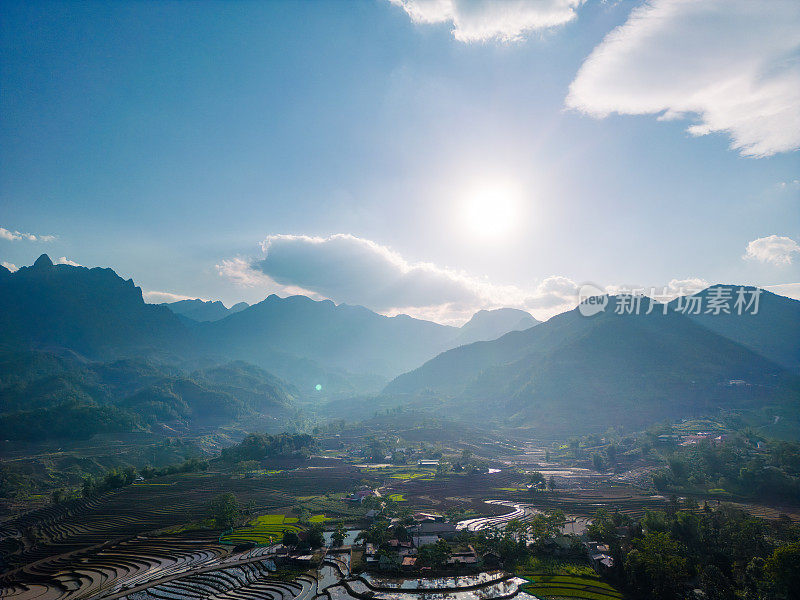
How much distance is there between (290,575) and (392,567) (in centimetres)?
916

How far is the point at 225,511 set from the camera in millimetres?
47938

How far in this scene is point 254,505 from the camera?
183 ft

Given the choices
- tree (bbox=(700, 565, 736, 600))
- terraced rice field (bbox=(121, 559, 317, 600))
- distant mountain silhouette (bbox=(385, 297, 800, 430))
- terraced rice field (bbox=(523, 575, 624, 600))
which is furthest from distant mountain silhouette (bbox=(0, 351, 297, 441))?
tree (bbox=(700, 565, 736, 600))

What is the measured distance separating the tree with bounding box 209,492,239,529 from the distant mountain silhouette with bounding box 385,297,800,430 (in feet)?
356

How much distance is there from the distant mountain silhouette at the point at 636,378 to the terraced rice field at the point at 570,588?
101606mm

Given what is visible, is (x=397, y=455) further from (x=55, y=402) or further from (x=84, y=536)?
(x=55, y=402)

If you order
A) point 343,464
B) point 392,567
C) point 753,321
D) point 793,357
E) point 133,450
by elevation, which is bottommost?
point 133,450

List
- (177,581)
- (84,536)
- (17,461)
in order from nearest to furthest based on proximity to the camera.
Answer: (177,581), (84,536), (17,461)

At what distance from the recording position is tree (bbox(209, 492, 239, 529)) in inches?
1852

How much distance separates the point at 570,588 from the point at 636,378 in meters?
128

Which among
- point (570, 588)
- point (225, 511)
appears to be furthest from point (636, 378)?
point (225, 511)

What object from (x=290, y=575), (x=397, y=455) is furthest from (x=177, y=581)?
(x=397, y=455)

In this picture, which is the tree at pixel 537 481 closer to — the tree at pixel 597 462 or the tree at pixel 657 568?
the tree at pixel 597 462

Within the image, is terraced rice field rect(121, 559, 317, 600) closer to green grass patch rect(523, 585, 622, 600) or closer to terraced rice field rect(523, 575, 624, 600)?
green grass patch rect(523, 585, 622, 600)
